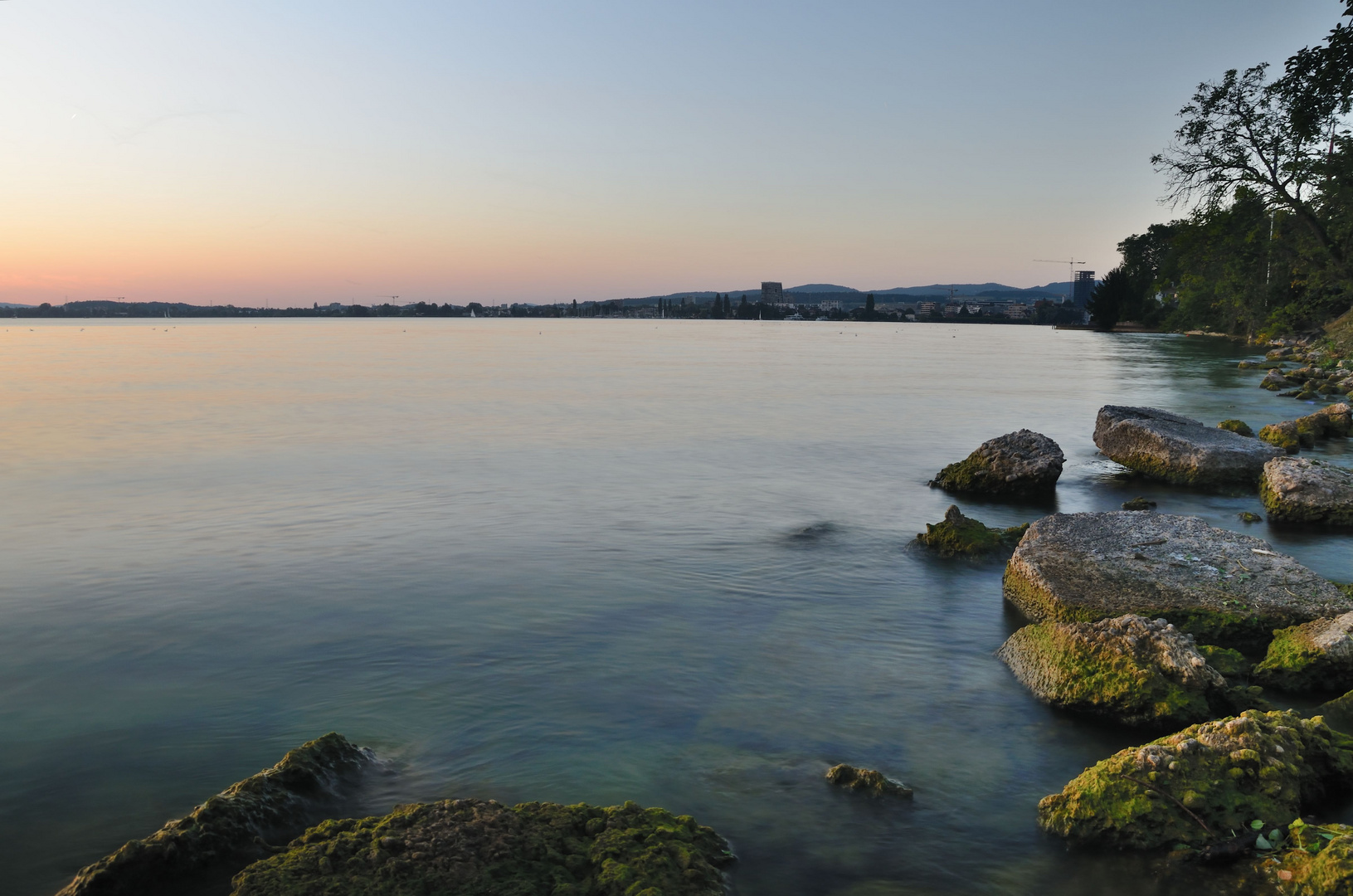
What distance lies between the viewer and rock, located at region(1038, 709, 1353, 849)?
16.0ft

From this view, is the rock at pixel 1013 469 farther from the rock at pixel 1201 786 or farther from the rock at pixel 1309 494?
the rock at pixel 1201 786

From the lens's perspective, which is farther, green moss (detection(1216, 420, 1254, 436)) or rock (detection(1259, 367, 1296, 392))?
rock (detection(1259, 367, 1296, 392))

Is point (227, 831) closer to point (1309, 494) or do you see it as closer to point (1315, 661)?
point (1315, 661)

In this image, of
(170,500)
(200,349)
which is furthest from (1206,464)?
(200,349)

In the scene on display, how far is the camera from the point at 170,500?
1462 cm

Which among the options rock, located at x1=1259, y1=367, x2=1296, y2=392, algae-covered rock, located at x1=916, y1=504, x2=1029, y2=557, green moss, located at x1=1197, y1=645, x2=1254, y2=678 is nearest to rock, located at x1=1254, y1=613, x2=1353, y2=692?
green moss, located at x1=1197, y1=645, x2=1254, y2=678

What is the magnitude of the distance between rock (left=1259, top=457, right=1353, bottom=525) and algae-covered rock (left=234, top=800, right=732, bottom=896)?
1108 cm

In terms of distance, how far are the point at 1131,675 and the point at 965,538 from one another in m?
4.78

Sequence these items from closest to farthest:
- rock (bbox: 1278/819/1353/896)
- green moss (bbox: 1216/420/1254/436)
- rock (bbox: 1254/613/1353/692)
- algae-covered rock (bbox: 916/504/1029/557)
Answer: rock (bbox: 1278/819/1353/896) < rock (bbox: 1254/613/1353/692) < algae-covered rock (bbox: 916/504/1029/557) < green moss (bbox: 1216/420/1254/436)

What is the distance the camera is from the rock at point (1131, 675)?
6.20 metres

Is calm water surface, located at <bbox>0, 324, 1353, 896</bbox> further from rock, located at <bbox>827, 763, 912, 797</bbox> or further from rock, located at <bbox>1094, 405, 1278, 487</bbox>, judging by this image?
rock, located at <bbox>1094, 405, 1278, 487</bbox>

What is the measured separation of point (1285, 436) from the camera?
60.2ft

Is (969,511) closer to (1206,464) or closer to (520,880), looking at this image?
(1206,464)

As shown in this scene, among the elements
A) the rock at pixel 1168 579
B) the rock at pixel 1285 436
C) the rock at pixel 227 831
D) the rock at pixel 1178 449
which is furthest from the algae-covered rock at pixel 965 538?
the rock at pixel 1285 436
